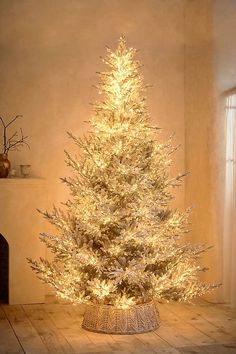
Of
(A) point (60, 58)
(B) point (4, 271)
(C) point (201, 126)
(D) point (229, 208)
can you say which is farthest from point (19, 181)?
(D) point (229, 208)

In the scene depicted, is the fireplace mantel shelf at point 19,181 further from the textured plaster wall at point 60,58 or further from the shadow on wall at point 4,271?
the shadow on wall at point 4,271

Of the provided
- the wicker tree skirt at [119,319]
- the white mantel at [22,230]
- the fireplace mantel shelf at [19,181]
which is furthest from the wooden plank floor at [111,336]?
the fireplace mantel shelf at [19,181]

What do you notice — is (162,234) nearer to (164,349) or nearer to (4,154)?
(164,349)

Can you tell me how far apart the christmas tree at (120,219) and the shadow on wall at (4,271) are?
950mm

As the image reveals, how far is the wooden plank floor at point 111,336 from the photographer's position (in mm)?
Answer: 4461

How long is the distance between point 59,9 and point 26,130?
1.18 m

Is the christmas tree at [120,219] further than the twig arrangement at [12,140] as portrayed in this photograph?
No

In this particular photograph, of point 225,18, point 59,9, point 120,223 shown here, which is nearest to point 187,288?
point 120,223

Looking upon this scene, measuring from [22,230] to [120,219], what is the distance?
4.21 feet

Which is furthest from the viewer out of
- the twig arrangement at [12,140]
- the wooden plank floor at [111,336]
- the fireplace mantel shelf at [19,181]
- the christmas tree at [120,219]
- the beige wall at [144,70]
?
the twig arrangement at [12,140]

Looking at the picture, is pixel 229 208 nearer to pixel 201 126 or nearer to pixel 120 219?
pixel 201 126

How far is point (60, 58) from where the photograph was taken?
240 inches

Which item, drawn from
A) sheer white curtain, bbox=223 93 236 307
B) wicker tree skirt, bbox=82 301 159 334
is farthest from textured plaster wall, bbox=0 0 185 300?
wicker tree skirt, bbox=82 301 159 334

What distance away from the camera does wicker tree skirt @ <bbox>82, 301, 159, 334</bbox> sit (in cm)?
480
